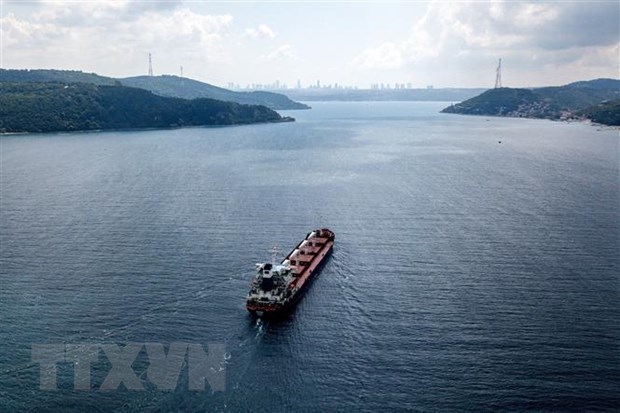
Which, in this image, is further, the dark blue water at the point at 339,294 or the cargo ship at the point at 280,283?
the cargo ship at the point at 280,283

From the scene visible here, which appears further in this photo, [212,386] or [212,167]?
[212,167]

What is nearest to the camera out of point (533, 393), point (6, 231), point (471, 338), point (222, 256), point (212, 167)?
point (533, 393)

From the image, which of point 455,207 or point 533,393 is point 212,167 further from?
point 533,393

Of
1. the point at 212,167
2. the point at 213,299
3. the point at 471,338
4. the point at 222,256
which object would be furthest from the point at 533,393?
the point at 212,167

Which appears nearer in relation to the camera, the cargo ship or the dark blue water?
the dark blue water
